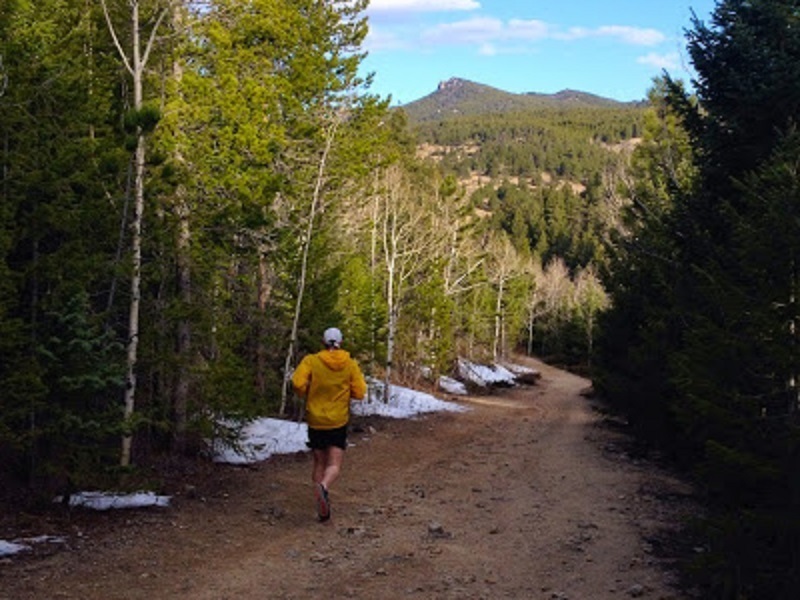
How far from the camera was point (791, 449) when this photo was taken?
5.14m

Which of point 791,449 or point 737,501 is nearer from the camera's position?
point 791,449

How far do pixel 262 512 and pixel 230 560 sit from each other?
194 cm

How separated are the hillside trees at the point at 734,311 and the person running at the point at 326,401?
3.53 meters

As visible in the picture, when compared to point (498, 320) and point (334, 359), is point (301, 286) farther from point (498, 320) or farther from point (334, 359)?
point (498, 320)

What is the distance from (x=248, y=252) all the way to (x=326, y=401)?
512 cm

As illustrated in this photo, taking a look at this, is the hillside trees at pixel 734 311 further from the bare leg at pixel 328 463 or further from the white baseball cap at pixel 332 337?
the bare leg at pixel 328 463

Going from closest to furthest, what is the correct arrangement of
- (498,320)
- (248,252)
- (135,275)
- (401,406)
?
(135,275)
(248,252)
(401,406)
(498,320)

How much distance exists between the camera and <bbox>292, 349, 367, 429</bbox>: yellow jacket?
777 cm

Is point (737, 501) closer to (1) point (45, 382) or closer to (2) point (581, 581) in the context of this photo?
(2) point (581, 581)

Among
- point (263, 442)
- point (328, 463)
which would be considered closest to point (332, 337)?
point (328, 463)

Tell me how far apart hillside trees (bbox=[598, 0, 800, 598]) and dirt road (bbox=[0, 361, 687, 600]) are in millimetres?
903

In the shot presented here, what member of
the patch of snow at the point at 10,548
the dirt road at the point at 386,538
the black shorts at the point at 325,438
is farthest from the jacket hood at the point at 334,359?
the patch of snow at the point at 10,548

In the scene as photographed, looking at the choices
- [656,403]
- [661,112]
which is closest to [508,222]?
[661,112]

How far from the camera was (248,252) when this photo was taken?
40.0ft
